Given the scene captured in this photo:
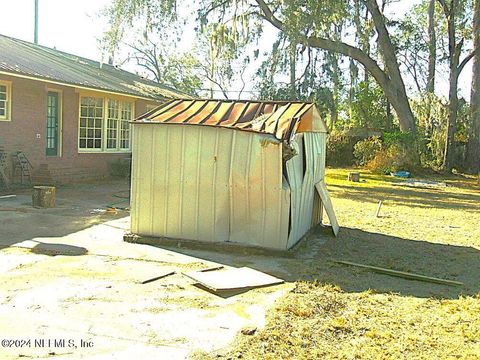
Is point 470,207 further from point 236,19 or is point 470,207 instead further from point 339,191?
point 236,19

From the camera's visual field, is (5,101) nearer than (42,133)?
Yes

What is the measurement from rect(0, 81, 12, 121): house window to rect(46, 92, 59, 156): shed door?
5.43 ft

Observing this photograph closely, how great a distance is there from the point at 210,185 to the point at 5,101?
8027 millimetres

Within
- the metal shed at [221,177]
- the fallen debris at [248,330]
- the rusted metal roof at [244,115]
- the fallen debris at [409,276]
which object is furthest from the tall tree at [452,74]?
the fallen debris at [248,330]

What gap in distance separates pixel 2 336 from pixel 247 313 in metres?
2.06

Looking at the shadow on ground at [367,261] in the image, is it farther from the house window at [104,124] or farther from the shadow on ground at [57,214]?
the house window at [104,124]

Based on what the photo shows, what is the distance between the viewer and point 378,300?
5.61m

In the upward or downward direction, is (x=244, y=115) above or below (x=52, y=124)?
above

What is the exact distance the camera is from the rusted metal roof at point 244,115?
7.61 metres

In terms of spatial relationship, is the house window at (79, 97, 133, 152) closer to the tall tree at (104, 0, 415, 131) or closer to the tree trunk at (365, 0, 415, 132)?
the tall tree at (104, 0, 415, 131)

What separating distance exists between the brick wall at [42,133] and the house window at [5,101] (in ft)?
0.34

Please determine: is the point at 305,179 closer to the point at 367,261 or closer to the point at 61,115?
the point at 367,261

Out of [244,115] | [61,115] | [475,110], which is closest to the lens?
[244,115]

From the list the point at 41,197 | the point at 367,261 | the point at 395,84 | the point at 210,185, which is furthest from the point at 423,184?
the point at 210,185
